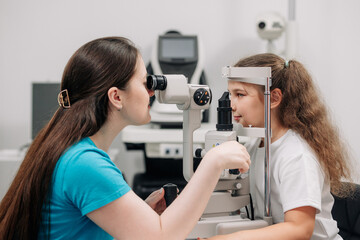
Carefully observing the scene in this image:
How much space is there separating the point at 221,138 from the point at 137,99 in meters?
0.23

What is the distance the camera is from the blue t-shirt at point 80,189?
3.00 ft

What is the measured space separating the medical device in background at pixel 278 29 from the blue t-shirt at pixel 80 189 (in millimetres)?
1666

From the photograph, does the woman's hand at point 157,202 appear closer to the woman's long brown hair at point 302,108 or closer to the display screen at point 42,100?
the woman's long brown hair at point 302,108

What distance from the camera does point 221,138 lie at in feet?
3.31

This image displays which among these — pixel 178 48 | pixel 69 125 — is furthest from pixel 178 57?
pixel 69 125

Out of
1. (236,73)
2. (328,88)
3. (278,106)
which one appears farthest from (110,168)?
(328,88)

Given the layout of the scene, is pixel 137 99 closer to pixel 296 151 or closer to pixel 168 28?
pixel 296 151

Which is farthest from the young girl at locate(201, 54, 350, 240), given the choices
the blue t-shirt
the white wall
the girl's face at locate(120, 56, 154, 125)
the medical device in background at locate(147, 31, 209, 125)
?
the white wall

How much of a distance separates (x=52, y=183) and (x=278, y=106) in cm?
70

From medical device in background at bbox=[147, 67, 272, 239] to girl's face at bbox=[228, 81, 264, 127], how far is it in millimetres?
146

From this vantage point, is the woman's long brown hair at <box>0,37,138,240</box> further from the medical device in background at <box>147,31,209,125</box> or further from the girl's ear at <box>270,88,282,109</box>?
the medical device in background at <box>147,31,209,125</box>

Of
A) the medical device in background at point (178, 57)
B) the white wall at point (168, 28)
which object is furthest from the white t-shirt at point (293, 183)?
the white wall at point (168, 28)

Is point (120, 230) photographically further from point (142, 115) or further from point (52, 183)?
point (142, 115)

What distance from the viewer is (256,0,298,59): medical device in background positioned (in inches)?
94.5
